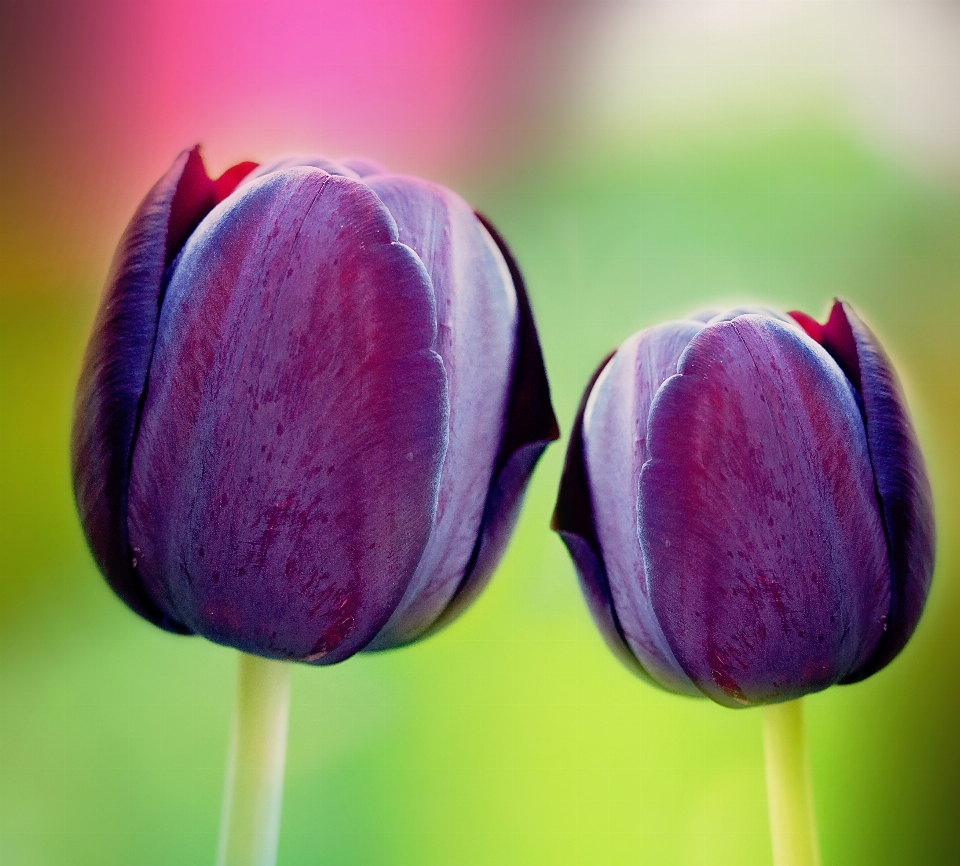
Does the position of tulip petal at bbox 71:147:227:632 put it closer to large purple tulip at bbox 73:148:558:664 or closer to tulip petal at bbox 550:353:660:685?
large purple tulip at bbox 73:148:558:664

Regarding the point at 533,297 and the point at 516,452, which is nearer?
the point at 516,452

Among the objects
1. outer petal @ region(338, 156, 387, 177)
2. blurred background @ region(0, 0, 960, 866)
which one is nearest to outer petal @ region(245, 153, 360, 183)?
outer petal @ region(338, 156, 387, 177)

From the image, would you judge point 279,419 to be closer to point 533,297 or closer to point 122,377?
point 122,377

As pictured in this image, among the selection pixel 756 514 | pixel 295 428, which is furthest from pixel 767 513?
pixel 295 428

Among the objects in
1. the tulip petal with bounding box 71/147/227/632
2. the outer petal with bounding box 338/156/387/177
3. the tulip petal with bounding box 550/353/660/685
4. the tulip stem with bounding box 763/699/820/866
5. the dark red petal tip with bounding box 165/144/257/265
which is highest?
the outer petal with bounding box 338/156/387/177

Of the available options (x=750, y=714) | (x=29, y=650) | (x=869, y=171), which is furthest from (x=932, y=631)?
(x=29, y=650)

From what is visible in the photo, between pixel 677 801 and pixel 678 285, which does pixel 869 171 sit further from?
pixel 677 801
